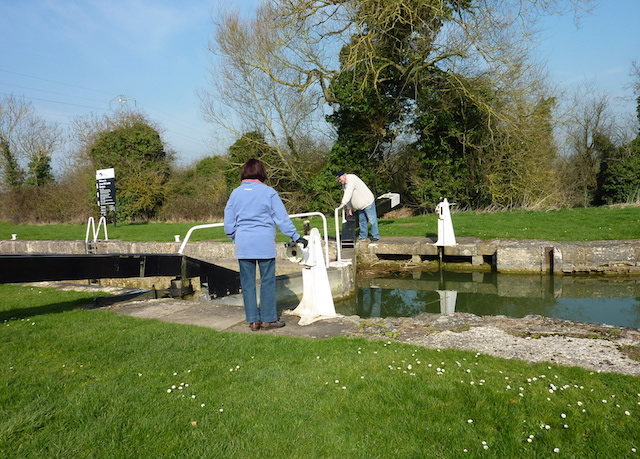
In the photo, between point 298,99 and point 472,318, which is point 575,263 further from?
point 298,99

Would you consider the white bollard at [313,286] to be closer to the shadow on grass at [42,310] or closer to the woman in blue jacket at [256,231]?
the woman in blue jacket at [256,231]

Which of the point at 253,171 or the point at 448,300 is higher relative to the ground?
the point at 253,171

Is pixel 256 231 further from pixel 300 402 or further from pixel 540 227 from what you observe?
pixel 540 227

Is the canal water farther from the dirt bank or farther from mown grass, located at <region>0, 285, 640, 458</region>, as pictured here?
mown grass, located at <region>0, 285, 640, 458</region>

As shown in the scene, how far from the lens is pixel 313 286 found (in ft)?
17.0

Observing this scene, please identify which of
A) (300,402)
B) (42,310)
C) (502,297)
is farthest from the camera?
(502,297)

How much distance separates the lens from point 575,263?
355 inches

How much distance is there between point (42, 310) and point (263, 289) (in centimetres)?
318

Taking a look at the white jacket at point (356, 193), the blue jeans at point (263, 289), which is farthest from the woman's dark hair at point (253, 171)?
the white jacket at point (356, 193)

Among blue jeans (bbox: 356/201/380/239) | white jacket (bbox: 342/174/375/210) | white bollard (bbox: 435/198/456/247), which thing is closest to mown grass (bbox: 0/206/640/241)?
white bollard (bbox: 435/198/456/247)

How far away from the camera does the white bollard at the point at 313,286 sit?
16.7 feet

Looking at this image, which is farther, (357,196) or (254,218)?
(357,196)

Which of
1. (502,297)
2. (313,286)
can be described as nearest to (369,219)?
(502,297)

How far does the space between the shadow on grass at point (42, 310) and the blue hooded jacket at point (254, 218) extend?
9.25 ft
